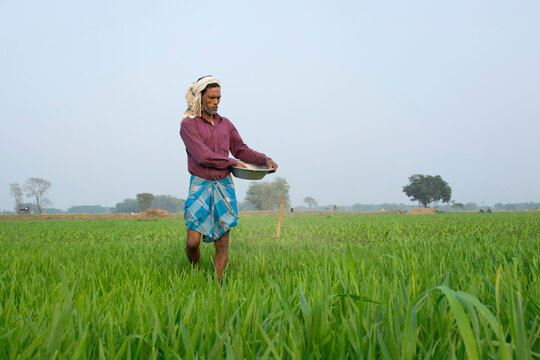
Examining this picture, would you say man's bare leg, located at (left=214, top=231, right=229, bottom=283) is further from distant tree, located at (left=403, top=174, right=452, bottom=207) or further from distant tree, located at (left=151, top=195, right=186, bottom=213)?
distant tree, located at (left=151, top=195, right=186, bottom=213)

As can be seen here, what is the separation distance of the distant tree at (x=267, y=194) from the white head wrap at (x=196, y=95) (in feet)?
321

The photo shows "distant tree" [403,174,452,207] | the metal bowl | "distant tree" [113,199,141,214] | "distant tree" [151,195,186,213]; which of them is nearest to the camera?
the metal bowl

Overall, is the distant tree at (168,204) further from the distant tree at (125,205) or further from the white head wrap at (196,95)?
the white head wrap at (196,95)

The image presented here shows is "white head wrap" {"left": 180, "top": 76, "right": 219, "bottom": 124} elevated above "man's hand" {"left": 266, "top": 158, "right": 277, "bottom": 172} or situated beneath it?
elevated above

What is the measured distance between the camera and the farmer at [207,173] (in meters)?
3.66

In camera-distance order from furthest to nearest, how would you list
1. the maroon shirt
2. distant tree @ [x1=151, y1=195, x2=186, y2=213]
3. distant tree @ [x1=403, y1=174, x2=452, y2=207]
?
1. distant tree @ [x1=151, y1=195, x2=186, y2=213]
2. distant tree @ [x1=403, y1=174, x2=452, y2=207]
3. the maroon shirt

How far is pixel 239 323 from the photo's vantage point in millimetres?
1495

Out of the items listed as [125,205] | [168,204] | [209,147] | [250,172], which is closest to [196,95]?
[209,147]

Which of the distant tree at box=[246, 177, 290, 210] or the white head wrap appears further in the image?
the distant tree at box=[246, 177, 290, 210]

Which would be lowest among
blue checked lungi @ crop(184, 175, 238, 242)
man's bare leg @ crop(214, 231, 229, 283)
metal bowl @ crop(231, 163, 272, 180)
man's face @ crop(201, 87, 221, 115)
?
man's bare leg @ crop(214, 231, 229, 283)

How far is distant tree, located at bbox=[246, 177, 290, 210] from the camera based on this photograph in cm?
10266

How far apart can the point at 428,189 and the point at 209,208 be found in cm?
9895

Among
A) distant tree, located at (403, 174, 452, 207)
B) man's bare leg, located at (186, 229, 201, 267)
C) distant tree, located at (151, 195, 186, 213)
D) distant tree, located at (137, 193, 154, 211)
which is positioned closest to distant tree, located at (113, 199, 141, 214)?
distant tree, located at (151, 195, 186, 213)

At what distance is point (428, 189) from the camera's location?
9319 cm
